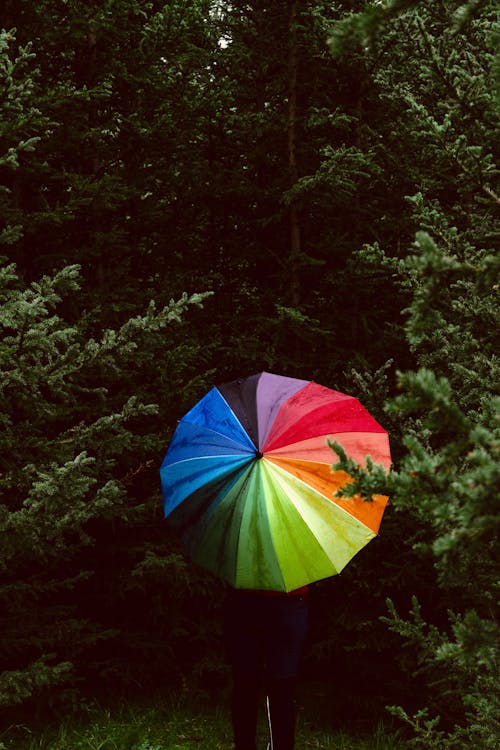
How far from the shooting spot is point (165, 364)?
6.68 meters

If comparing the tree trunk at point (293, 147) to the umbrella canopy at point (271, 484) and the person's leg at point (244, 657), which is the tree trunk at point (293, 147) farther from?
the person's leg at point (244, 657)

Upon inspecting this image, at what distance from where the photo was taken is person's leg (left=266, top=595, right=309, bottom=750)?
414 cm

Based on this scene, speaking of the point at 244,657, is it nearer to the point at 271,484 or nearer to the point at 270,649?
the point at 270,649

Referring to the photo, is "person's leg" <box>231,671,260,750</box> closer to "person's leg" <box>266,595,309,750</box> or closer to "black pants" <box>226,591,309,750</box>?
"black pants" <box>226,591,309,750</box>

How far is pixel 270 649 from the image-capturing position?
4156 millimetres

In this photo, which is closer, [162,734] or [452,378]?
[452,378]

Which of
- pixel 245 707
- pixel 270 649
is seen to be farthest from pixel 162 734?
pixel 270 649

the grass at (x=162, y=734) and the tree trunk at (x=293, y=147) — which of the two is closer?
the grass at (x=162, y=734)

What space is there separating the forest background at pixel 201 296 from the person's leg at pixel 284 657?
836 mm

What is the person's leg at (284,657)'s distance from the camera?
4.14m

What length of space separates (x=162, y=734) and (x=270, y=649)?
273 cm

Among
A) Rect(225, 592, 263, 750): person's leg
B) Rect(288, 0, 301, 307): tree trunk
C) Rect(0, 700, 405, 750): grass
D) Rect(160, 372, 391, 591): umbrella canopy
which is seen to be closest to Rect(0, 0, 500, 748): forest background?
Rect(288, 0, 301, 307): tree trunk

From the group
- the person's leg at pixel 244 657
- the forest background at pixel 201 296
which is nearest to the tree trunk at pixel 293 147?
the forest background at pixel 201 296

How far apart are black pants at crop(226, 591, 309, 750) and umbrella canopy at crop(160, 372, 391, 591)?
1.04ft
